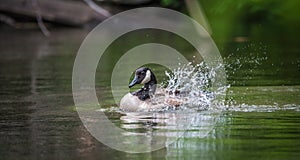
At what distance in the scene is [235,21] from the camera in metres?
30.2

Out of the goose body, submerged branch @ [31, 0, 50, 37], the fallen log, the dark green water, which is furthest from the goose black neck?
the fallen log

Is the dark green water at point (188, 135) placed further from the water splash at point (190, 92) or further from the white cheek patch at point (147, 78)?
the white cheek patch at point (147, 78)

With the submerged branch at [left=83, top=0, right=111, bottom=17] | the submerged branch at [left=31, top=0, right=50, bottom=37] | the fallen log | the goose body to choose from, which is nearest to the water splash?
the goose body

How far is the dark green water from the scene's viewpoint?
9.05 meters

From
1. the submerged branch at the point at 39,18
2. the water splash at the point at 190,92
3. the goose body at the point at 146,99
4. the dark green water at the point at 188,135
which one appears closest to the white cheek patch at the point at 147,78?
the goose body at the point at 146,99

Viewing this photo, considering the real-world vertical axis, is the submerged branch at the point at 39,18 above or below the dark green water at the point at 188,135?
above

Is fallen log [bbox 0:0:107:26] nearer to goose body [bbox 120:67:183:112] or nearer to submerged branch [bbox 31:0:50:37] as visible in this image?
submerged branch [bbox 31:0:50:37]

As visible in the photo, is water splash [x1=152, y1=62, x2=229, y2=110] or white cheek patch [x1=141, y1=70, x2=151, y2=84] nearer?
water splash [x1=152, y1=62, x2=229, y2=110]

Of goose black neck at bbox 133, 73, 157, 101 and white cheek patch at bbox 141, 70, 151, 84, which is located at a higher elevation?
white cheek patch at bbox 141, 70, 151, 84

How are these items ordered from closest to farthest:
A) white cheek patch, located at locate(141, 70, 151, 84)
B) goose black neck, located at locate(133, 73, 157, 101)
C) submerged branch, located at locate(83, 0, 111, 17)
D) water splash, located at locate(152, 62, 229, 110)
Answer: water splash, located at locate(152, 62, 229, 110), goose black neck, located at locate(133, 73, 157, 101), white cheek patch, located at locate(141, 70, 151, 84), submerged branch, located at locate(83, 0, 111, 17)

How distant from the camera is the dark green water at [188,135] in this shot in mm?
9047

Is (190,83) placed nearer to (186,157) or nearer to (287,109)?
(287,109)

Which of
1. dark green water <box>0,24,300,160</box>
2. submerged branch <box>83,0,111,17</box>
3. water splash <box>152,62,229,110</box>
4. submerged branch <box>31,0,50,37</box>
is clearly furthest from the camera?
submerged branch <box>31,0,50,37</box>

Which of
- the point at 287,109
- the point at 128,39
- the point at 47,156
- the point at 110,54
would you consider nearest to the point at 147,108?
the point at 287,109
